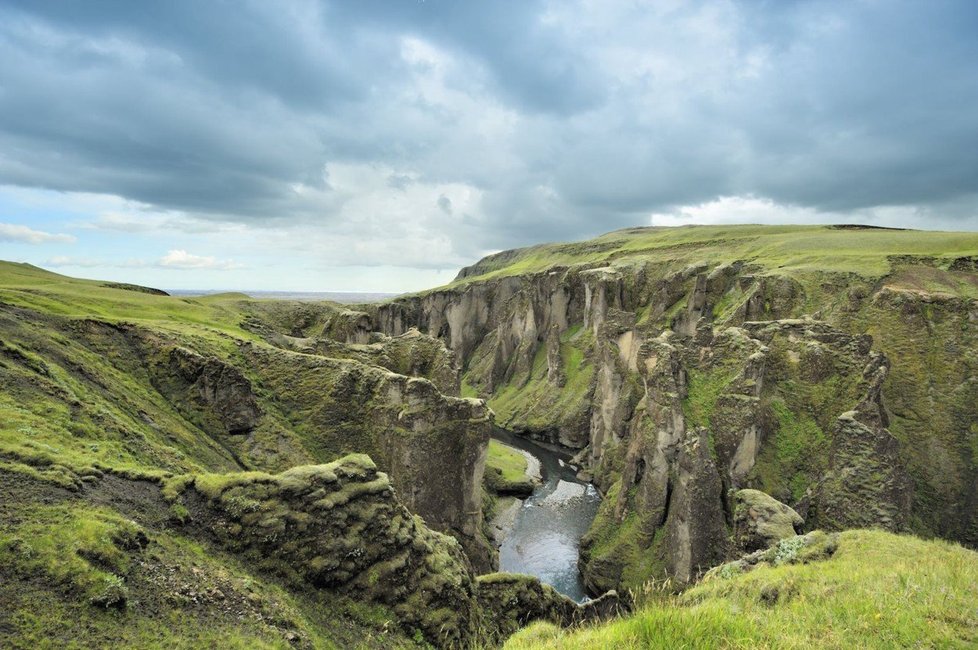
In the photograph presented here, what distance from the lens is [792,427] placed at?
144 feet

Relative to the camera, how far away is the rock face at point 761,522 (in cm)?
2459

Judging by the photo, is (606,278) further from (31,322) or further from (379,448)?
(31,322)

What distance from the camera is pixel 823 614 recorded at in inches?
375

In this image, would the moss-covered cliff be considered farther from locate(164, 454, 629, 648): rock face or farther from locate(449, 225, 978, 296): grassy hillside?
locate(449, 225, 978, 296): grassy hillside

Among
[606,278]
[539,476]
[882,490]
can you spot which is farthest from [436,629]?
[606,278]

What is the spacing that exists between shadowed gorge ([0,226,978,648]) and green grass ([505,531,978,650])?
0.08 metres

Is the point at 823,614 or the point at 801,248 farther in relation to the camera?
the point at 801,248

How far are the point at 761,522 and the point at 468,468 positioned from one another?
22.1m

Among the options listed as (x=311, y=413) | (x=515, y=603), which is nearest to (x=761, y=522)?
(x=515, y=603)

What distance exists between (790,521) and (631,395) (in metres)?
44.8

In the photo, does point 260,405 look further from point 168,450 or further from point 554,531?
point 554,531

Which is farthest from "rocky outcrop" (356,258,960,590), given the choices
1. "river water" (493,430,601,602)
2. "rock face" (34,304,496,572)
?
"rock face" (34,304,496,572)

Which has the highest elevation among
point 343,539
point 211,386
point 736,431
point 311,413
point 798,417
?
point 211,386

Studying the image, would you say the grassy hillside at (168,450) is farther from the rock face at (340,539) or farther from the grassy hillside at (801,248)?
the grassy hillside at (801,248)
